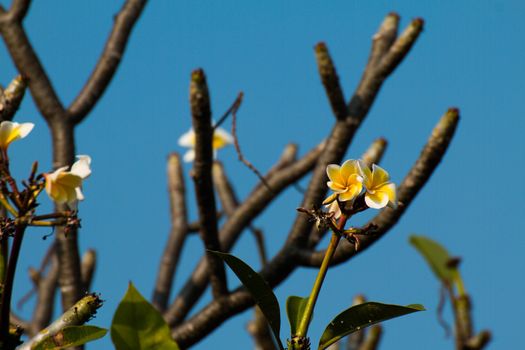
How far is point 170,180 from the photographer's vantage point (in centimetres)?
488

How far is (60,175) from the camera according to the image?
55.6 inches

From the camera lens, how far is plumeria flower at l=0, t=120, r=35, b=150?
4.77 feet

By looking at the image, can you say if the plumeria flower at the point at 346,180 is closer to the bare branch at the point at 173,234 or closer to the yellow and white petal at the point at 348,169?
Answer: the yellow and white petal at the point at 348,169

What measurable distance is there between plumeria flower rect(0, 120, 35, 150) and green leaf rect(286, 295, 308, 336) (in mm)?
514

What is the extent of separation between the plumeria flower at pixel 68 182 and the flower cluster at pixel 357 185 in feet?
1.31

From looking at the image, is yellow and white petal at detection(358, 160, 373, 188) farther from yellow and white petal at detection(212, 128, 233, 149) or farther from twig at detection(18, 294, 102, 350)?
yellow and white petal at detection(212, 128, 233, 149)

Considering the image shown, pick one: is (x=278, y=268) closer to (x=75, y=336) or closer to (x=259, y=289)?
(x=259, y=289)

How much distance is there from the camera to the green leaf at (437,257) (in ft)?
8.63

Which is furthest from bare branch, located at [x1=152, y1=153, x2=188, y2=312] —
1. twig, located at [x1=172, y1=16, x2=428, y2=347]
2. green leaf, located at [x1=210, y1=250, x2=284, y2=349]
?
green leaf, located at [x1=210, y1=250, x2=284, y2=349]

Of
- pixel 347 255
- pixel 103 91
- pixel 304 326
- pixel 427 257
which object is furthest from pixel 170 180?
pixel 304 326

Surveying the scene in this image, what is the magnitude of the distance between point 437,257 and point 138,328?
1.49 m

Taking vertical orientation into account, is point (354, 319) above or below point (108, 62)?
below

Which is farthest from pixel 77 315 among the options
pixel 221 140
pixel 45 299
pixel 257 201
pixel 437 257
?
pixel 221 140

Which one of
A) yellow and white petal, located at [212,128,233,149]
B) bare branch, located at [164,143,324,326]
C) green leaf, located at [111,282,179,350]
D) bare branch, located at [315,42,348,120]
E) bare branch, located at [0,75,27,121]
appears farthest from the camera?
yellow and white petal, located at [212,128,233,149]
